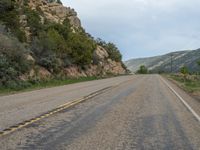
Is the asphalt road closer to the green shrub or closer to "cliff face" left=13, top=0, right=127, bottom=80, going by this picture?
"cliff face" left=13, top=0, right=127, bottom=80

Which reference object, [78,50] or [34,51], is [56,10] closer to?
[78,50]

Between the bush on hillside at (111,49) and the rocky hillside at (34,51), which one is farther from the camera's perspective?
the bush on hillside at (111,49)

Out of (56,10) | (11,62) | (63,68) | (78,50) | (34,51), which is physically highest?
(56,10)

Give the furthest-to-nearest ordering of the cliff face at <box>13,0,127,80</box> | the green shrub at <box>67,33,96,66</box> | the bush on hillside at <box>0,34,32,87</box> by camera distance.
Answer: the green shrub at <box>67,33,96,66</box> → the cliff face at <box>13,0,127,80</box> → the bush on hillside at <box>0,34,32,87</box>

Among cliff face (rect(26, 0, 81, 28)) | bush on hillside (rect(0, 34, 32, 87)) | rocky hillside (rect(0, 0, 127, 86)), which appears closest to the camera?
bush on hillside (rect(0, 34, 32, 87))

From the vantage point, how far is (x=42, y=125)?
1038 cm

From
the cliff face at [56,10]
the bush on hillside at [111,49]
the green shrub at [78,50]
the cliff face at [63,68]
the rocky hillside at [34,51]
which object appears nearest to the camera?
the rocky hillside at [34,51]

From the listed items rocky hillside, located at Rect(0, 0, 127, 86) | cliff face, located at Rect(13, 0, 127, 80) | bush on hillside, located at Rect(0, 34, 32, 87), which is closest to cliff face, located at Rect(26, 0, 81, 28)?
cliff face, located at Rect(13, 0, 127, 80)

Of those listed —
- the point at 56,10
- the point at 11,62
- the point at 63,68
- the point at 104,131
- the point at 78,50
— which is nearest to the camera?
the point at 104,131

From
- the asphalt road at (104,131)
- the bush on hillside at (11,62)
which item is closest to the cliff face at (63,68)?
the bush on hillside at (11,62)

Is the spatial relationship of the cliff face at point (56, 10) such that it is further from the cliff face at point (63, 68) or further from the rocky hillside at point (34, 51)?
the rocky hillside at point (34, 51)

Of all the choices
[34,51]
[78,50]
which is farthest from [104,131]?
[78,50]

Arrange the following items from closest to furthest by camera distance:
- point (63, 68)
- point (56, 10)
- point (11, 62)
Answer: point (11, 62), point (63, 68), point (56, 10)

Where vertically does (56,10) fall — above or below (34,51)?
above
